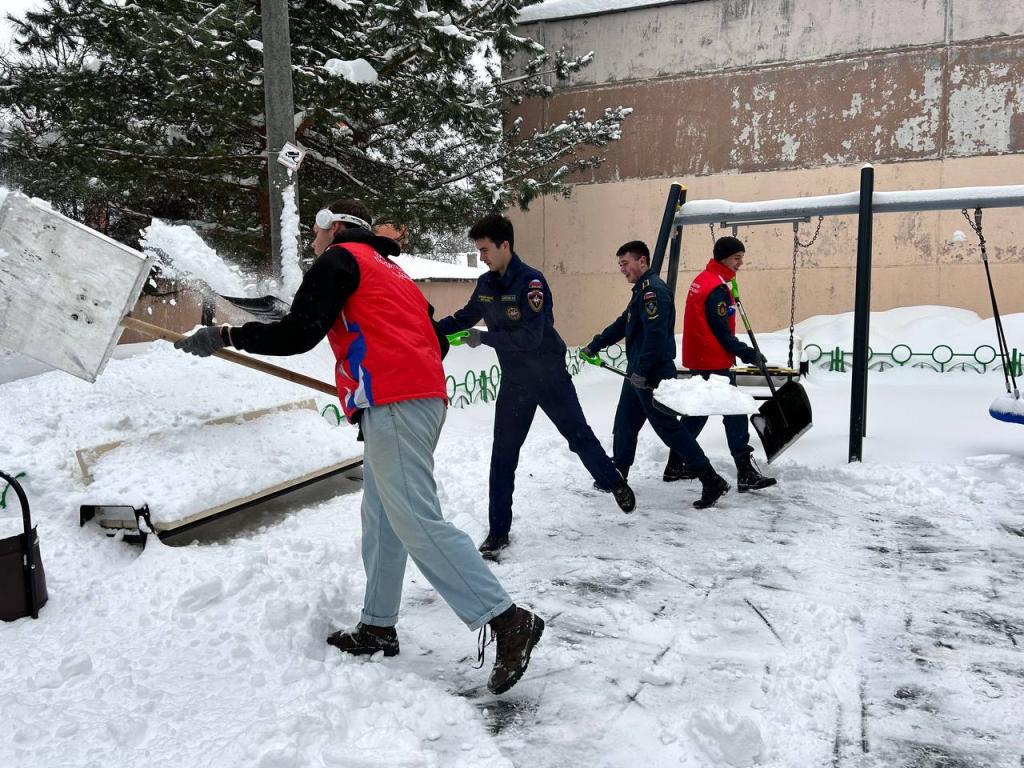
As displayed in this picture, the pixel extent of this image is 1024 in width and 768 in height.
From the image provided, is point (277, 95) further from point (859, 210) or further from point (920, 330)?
point (920, 330)

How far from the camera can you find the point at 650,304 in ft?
15.4

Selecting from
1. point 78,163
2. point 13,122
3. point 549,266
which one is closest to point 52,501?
point 78,163

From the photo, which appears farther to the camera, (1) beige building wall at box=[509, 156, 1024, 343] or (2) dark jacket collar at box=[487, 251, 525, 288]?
(1) beige building wall at box=[509, 156, 1024, 343]

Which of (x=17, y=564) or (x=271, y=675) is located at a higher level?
(x=17, y=564)

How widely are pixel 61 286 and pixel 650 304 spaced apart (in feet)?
10.6

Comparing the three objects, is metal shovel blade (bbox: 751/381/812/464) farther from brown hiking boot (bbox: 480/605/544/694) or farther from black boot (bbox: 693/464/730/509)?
brown hiking boot (bbox: 480/605/544/694)

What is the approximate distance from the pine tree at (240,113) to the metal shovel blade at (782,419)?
5.31 metres

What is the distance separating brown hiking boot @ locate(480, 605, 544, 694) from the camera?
A: 2.51 m

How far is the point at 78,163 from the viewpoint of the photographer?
26.8 ft

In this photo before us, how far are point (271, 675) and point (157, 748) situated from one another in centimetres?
46

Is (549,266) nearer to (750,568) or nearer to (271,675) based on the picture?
(750,568)

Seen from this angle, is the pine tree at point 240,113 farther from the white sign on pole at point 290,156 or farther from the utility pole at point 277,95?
the white sign on pole at point 290,156

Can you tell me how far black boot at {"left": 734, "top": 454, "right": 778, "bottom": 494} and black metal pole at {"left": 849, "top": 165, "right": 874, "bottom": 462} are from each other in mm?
985

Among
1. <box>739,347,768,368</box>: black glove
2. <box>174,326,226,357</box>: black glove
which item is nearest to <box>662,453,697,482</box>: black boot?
<box>739,347,768,368</box>: black glove
